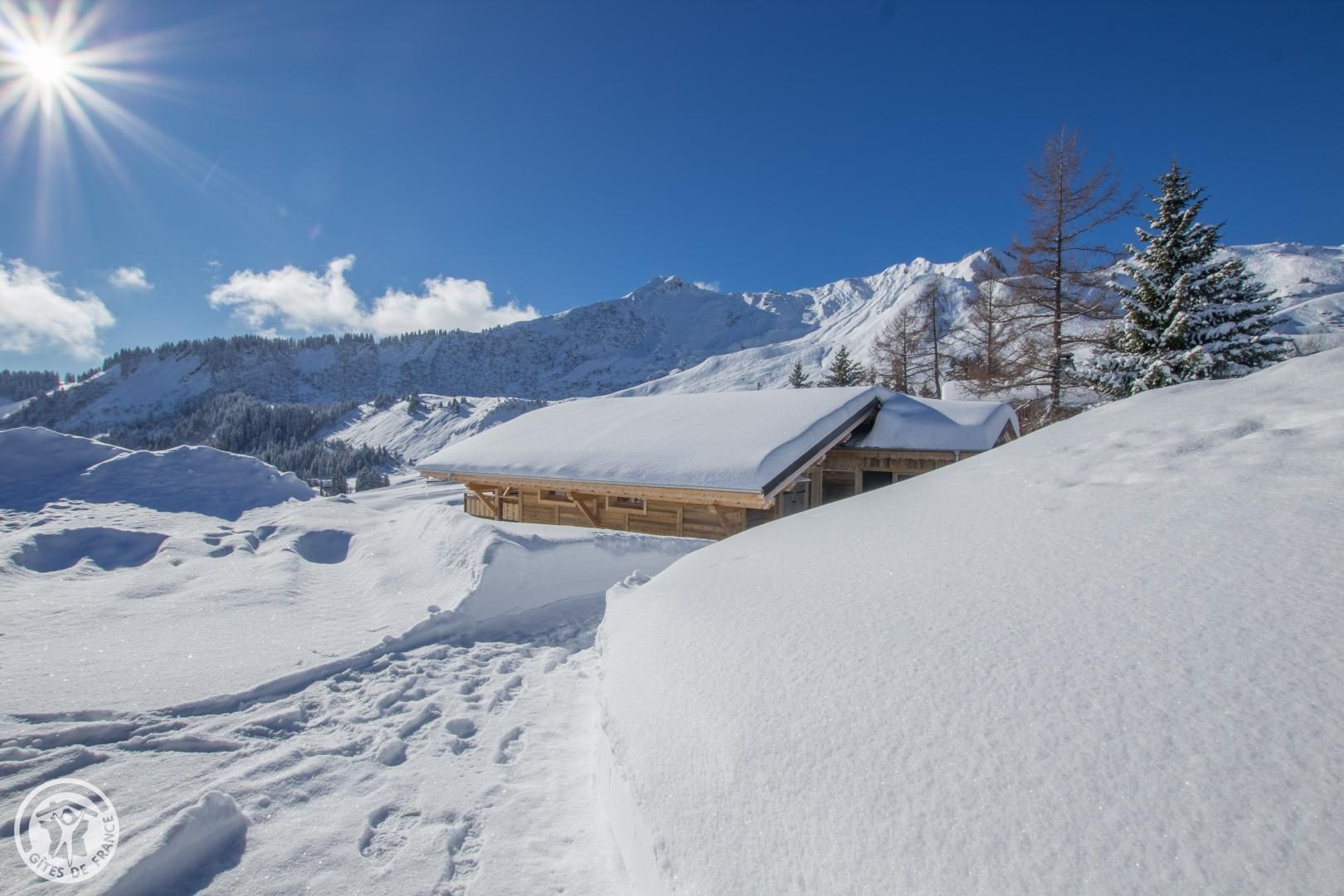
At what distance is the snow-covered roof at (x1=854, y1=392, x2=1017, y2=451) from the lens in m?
10.5

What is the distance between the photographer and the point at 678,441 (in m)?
9.48

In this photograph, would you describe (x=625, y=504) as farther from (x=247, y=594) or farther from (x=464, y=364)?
(x=464, y=364)

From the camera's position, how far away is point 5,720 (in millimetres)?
3867

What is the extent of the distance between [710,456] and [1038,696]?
669 centimetres

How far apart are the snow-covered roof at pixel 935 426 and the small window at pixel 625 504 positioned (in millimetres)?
4833

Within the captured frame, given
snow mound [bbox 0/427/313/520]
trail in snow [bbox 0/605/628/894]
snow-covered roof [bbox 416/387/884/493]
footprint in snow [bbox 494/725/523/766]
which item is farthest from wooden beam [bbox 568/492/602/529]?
snow mound [bbox 0/427/313/520]

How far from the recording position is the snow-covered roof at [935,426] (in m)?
10.5

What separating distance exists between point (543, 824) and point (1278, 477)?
453 centimetres

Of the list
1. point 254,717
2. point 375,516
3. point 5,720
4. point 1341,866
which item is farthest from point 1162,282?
point 375,516

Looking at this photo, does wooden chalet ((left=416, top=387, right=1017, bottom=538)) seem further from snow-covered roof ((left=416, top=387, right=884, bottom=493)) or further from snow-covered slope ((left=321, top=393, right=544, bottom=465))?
snow-covered slope ((left=321, top=393, right=544, bottom=465))

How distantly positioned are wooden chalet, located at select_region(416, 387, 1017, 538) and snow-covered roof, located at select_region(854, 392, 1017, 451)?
31 millimetres

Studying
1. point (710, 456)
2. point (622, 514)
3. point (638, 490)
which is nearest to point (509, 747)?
point (638, 490)

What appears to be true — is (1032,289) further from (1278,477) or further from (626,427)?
(1278,477)

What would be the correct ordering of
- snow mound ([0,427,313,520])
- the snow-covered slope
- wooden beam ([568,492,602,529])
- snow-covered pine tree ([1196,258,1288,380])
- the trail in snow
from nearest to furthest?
the trail in snow → wooden beam ([568,492,602,529]) → snow mound ([0,427,313,520]) → snow-covered pine tree ([1196,258,1288,380]) → the snow-covered slope
